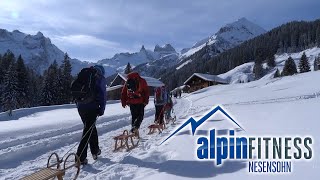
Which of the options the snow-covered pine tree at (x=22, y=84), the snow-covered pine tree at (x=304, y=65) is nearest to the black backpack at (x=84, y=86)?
the snow-covered pine tree at (x=22, y=84)

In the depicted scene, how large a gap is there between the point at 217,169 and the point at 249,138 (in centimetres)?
197

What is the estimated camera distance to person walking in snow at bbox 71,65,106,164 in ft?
28.5

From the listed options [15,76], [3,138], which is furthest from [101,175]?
[15,76]

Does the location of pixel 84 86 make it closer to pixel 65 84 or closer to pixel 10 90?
pixel 10 90

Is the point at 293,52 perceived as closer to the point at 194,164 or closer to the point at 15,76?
the point at 15,76

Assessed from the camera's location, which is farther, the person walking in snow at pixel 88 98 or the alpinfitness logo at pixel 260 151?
the person walking in snow at pixel 88 98

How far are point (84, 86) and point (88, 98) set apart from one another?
0.29m

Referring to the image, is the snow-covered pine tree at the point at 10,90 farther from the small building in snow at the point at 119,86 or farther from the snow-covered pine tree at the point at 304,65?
the snow-covered pine tree at the point at 304,65

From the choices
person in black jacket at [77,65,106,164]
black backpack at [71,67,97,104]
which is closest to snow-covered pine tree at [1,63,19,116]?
person in black jacket at [77,65,106,164]

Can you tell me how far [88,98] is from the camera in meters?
8.70

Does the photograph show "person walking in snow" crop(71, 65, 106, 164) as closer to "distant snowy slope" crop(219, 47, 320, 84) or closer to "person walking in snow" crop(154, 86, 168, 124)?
"person walking in snow" crop(154, 86, 168, 124)

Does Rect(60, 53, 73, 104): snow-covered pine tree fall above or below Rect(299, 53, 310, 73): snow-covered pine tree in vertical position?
below

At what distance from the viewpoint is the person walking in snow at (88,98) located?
341 inches

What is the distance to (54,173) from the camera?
20.7 ft
